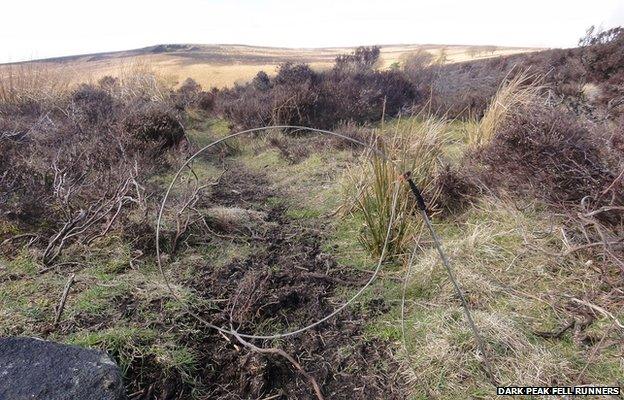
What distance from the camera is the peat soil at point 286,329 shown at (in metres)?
2.01

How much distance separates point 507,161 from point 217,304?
8.53 ft

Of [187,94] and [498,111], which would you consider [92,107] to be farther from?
[498,111]

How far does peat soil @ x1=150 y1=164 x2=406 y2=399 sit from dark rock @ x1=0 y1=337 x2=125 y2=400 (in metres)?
0.29

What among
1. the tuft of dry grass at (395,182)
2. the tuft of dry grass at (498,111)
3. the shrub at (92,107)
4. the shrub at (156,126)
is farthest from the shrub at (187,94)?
the tuft of dry grass at (395,182)

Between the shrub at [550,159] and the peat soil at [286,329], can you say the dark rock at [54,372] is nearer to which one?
the peat soil at [286,329]

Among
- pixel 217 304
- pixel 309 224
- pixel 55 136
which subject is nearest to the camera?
pixel 217 304

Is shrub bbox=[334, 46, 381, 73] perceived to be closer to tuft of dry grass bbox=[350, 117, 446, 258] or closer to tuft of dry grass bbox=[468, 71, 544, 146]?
tuft of dry grass bbox=[468, 71, 544, 146]

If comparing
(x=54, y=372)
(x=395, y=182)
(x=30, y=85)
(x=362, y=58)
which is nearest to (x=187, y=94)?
(x=30, y=85)

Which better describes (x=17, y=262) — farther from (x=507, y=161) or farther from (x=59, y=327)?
(x=507, y=161)

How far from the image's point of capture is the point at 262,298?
2598 millimetres

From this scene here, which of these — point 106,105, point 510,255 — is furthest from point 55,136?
point 510,255

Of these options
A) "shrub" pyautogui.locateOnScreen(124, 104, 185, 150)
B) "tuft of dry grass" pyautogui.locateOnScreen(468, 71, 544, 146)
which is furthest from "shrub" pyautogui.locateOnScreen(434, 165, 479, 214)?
"shrub" pyautogui.locateOnScreen(124, 104, 185, 150)

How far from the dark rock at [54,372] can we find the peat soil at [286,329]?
0.29 metres

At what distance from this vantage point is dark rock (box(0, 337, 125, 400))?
1.57m
